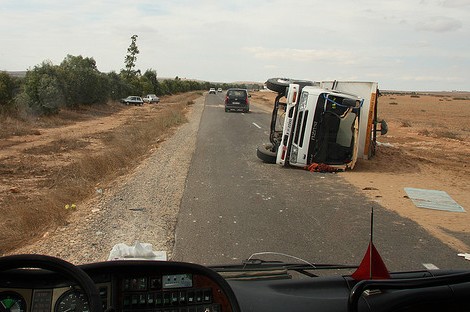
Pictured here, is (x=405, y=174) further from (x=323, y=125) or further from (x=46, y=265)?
(x=46, y=265)

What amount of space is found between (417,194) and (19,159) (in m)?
15.0

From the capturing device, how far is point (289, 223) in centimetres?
764

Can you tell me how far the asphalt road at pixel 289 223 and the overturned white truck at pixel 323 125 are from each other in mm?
777

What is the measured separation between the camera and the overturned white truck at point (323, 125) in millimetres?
12953

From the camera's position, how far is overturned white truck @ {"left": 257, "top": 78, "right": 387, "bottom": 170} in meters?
13.0

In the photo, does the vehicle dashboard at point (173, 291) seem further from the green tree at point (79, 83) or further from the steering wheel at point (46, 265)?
the green tree at point (79, 83)

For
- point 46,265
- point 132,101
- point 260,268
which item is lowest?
Result: point 132,101

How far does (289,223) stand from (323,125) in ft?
19.9

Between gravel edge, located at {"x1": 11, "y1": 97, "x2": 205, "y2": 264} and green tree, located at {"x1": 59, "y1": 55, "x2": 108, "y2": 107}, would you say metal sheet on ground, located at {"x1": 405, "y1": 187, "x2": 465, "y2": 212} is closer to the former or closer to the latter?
gravel edge, located at {"x1": 11, "y1": 97, "x2": 205, "y2": 264}

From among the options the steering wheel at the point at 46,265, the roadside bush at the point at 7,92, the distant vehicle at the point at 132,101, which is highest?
the steering wheel at the point at 46,265

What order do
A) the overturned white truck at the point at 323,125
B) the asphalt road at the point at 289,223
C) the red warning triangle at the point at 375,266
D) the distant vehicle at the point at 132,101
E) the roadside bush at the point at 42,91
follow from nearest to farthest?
the red warning triangle at the point at 375,266, the asphalt road at the point at 289,223, the overturned white truck at the point at 323,125, the roadside bush at the point at 42,91, the distant vehicle at the point at 132,101

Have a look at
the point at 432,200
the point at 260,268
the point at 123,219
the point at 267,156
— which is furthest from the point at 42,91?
the point at 260,268

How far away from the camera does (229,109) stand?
41062 millimetres

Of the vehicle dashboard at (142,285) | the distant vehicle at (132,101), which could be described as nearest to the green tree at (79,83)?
the distant vehicle at (132,101)
